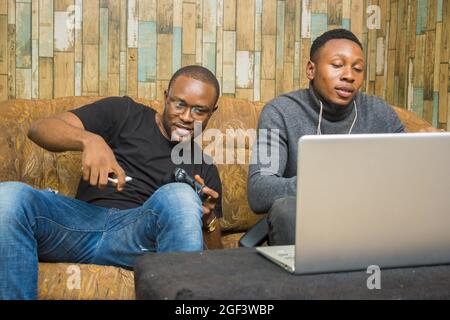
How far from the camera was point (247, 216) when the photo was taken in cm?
237

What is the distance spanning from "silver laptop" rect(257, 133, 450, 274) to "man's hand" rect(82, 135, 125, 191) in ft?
1.84

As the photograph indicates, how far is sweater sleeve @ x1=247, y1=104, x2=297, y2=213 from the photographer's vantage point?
182cm

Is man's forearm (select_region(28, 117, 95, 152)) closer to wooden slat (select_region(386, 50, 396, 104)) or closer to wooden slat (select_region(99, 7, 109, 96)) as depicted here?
wooden slat (select_region(99, 7, 109, 96))

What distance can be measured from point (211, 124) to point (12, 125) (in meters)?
A: 0.74

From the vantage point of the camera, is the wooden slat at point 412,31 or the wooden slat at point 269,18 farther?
the wooden slat at point 269,18

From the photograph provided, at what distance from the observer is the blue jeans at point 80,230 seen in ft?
5.13

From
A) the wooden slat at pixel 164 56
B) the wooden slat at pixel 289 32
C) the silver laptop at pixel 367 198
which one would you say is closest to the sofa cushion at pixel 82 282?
the silver laptop at pixel 367 198

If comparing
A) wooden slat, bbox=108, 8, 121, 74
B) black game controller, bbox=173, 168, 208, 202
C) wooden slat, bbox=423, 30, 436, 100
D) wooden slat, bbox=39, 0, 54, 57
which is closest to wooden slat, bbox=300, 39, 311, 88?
wooden slat, bbox=423, 30, 436, 100

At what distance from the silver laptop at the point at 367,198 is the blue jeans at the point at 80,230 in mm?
618

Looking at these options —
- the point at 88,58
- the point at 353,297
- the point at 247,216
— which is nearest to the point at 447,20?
the point at 247,216

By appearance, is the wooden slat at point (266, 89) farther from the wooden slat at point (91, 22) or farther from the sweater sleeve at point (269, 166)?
the sweater sleeve at point (269, 166)

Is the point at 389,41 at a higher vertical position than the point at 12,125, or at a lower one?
higher

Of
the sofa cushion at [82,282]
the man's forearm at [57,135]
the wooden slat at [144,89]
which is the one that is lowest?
the sofa cushion at [82,282]

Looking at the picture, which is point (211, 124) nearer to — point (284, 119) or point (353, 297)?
point (284, 119)
